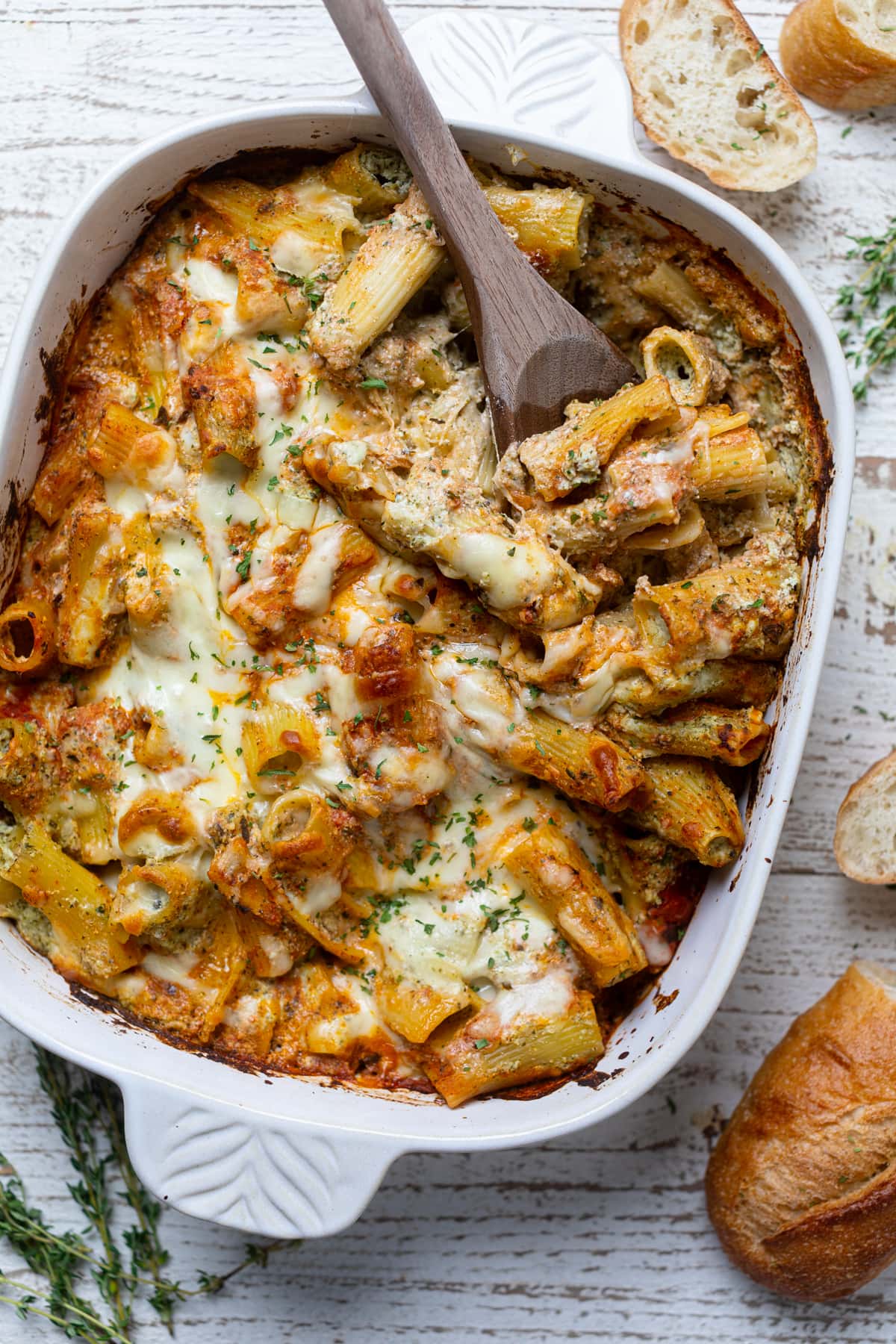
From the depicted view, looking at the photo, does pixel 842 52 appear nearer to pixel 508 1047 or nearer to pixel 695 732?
pixel 695 732

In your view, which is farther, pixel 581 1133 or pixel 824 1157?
pixel 581 1133

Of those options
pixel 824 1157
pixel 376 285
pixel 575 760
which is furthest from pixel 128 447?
pixel 824 1157

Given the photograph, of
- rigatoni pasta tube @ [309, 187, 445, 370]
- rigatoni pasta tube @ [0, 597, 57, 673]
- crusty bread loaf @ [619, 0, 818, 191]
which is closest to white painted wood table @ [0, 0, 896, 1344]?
crusty bread loaf @ [619, 0, 818, 191]

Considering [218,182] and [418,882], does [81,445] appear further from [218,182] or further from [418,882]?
[418,882]

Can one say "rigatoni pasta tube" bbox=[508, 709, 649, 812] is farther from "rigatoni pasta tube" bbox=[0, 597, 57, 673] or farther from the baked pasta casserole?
"rigatoni pasta tube" bbox=[0, 597, 57, 673]

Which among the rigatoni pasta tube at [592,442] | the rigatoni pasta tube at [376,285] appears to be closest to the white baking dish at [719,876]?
the rigatoni pasta tube at [376,285]

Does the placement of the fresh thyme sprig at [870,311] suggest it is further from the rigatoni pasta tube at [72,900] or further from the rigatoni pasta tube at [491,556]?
the rigatoni pasta tube at [72,900]

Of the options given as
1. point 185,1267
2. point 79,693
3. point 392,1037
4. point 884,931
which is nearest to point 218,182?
point 79,693
